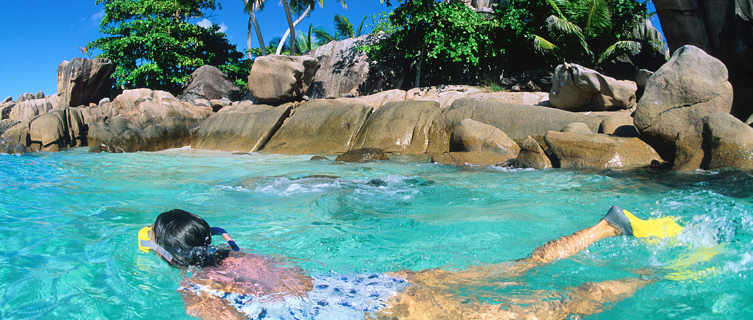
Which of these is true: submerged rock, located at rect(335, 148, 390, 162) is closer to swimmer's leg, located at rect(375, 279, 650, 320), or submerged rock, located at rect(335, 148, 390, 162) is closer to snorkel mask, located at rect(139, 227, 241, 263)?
snorkel mask, located at rect(139, 227, 241, 263)

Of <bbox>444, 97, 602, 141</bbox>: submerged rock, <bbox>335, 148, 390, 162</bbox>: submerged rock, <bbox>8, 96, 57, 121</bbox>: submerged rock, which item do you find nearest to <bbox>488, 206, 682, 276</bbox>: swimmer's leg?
<bbox>444, 97, 602, 141</bbox>: submerged rock

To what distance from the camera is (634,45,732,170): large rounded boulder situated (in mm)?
6484

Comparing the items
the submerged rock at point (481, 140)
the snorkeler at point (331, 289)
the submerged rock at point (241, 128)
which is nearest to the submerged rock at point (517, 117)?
the submerged rock at point (481, 140)

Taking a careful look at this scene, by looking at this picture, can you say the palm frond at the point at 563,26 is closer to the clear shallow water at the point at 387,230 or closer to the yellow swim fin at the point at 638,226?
the clear shallow water at the point at 387,230

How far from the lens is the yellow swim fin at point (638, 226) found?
2826mm

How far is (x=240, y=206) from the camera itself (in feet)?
16.8

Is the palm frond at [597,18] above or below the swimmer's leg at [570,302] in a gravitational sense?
above

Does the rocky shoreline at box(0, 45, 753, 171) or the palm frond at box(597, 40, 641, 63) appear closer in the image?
the rocky shoreline at box(0, 45, 753, 171)

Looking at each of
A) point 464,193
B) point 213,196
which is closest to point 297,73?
point 213,196

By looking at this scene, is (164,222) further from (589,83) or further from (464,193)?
(589,83)

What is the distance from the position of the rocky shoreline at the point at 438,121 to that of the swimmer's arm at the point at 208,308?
5.91 meters

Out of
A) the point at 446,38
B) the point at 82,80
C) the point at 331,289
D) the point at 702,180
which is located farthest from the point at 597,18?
the point at 82,80

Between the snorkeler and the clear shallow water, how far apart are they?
4.6 inches

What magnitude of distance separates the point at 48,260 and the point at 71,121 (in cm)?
1568
